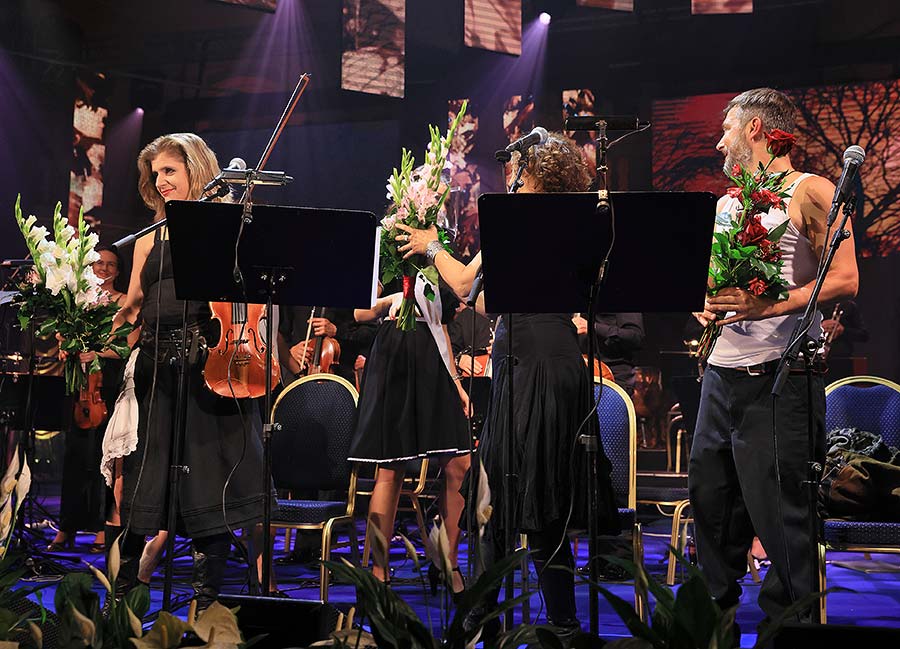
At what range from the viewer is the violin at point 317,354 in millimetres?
6570

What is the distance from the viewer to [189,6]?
10.8 metres

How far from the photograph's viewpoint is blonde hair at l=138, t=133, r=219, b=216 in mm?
3709

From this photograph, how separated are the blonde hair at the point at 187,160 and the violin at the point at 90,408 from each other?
251cm

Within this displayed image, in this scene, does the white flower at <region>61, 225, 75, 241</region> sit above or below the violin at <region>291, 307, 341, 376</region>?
above

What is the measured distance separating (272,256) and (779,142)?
5.14 feet

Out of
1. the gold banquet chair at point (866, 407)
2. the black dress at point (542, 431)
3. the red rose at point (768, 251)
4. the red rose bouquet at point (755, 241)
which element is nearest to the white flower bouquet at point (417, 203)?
the black dress at point (542, 431)

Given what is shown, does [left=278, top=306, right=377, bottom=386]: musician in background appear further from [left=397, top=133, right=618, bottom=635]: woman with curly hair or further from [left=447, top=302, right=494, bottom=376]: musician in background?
[left=397, top=133, right=618, bottom=635]: woman with curly hair

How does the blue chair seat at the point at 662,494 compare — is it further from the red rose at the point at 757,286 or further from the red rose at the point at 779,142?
the red rose at the point at 779,142

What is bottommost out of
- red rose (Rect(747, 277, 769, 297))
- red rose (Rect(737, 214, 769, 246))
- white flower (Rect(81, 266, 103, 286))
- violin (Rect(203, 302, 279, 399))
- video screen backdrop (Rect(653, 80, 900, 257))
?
violin (Rect(203, 302, 279, 399))

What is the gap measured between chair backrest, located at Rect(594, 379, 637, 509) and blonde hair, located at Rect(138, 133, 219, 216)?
6.23 feet

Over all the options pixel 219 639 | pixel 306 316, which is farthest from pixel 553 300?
pixel 306 316

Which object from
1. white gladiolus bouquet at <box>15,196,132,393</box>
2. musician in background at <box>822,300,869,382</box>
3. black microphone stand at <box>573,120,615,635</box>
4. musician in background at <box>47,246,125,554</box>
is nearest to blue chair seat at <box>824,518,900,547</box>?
black microphone stand at <box>573,120,615,635</box>

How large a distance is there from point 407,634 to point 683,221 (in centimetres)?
129

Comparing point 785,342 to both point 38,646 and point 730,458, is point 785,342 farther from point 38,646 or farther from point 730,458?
point 38,646
